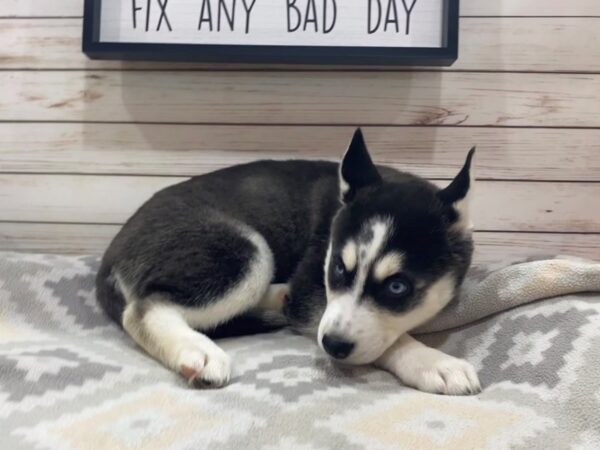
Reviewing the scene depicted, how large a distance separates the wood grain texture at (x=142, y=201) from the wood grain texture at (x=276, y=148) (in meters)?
0.03

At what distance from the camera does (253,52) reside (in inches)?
82.0

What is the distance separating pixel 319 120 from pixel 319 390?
44.2 inches

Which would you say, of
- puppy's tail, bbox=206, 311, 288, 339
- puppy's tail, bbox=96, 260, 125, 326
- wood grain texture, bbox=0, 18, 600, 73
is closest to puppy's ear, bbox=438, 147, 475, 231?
puppy's tail, bbox=206, 311, 288, 339

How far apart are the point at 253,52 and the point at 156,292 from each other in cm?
89

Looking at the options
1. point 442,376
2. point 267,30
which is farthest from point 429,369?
point 267,30

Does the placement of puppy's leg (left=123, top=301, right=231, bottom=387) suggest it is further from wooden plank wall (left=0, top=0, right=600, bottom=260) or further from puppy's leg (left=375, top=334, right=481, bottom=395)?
wooden plank wall (left=0, top=0, right=600, bottom=260)

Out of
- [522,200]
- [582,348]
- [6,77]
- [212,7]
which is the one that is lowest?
[582,348]

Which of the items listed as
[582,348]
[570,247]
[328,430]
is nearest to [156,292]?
[328,430]

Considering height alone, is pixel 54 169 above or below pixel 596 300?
above

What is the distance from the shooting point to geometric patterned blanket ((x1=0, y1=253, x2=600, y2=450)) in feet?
3.63

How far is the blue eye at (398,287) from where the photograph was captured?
1.50 m

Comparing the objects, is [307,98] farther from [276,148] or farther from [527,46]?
[527,46]

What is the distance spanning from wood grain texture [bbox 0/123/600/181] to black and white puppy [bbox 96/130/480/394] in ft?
0.91

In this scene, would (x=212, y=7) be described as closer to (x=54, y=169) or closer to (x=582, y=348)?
(x=54, y=169)
